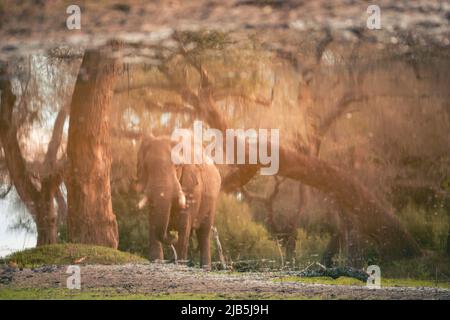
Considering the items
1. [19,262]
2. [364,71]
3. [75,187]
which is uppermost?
[364,71]

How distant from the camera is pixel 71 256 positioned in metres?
13.5

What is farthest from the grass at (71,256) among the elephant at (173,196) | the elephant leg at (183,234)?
the elephant leg at (183,234)

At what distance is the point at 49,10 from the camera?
14.0 metres

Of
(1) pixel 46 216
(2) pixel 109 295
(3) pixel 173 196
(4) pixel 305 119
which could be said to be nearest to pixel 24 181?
(1) pixel 46 216

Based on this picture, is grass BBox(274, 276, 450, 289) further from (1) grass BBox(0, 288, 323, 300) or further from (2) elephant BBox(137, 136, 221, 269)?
(2) elephant BBox(137, 136, 221, 269)

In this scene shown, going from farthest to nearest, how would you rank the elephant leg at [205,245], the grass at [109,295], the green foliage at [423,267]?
the green foliage at [423,267] < the elephant leg at [205,245] < the grass at [109,295]

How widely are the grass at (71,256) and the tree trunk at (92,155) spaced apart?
3.9 inches

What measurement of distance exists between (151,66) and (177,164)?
125 cm

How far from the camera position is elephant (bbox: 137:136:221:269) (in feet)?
45.0

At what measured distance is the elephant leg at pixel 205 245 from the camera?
13.6 metres

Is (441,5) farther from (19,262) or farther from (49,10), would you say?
(19,262)

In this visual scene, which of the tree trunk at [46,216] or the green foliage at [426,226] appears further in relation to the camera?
the green foliage at [426,226]

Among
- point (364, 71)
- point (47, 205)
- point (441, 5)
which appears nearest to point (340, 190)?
point (364, 71)

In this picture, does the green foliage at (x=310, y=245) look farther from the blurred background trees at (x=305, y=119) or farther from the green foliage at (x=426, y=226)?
the green foliage at (x=426, y=226)
